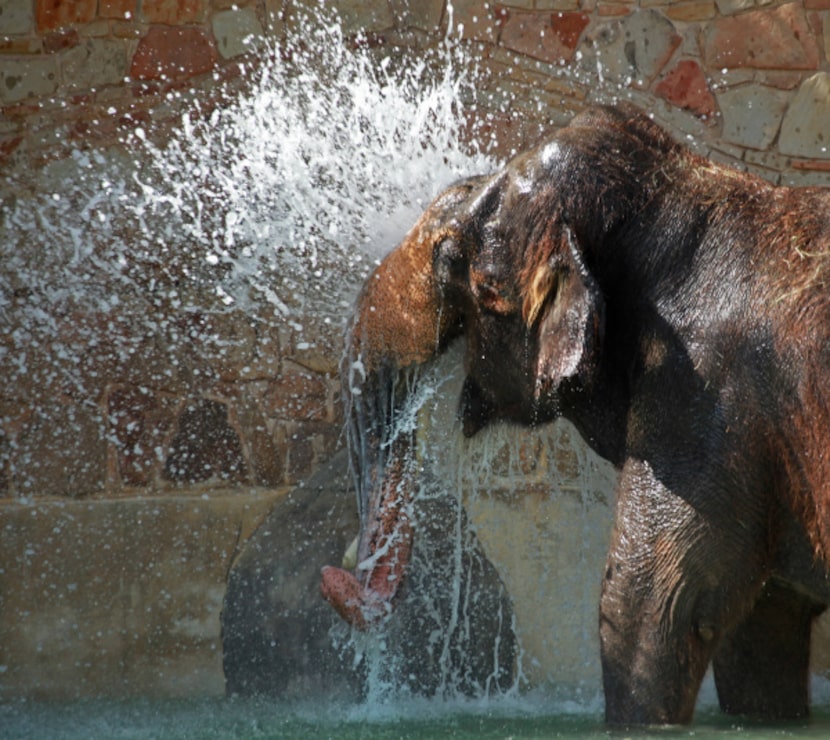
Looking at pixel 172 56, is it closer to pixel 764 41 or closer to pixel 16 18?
pixel 16 18

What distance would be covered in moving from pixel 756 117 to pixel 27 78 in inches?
118

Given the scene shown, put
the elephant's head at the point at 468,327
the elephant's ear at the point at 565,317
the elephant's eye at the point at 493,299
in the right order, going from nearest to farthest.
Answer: the elephant's ear at the point at 565,317 < the elephant's head at the point at 468,327 < the elephant's eye at the point at 493,299

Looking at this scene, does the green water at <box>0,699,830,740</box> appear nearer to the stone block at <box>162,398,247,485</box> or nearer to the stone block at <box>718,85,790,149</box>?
the stone block at <box>162,398,247,485</box>

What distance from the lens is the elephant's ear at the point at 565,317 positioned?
313 centimetres

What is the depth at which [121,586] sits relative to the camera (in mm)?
5621

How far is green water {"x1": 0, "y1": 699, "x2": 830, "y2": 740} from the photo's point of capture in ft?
11.7

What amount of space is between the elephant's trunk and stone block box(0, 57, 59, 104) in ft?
8.08

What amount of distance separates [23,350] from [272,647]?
5.21 ft

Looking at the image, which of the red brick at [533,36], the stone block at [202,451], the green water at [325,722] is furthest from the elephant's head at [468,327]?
the red brick at [533,36]

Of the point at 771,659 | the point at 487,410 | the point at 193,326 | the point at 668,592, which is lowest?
the point at 771,659

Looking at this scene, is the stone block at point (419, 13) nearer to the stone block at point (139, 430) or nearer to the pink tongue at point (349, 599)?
the stone block at point (139, 430)

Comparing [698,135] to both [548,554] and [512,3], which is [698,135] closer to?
[512,3]

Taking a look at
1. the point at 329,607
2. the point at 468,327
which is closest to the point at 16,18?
the point at 329,607

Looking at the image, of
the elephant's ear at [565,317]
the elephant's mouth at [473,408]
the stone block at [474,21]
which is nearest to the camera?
the elephant's ear at [565,317]
